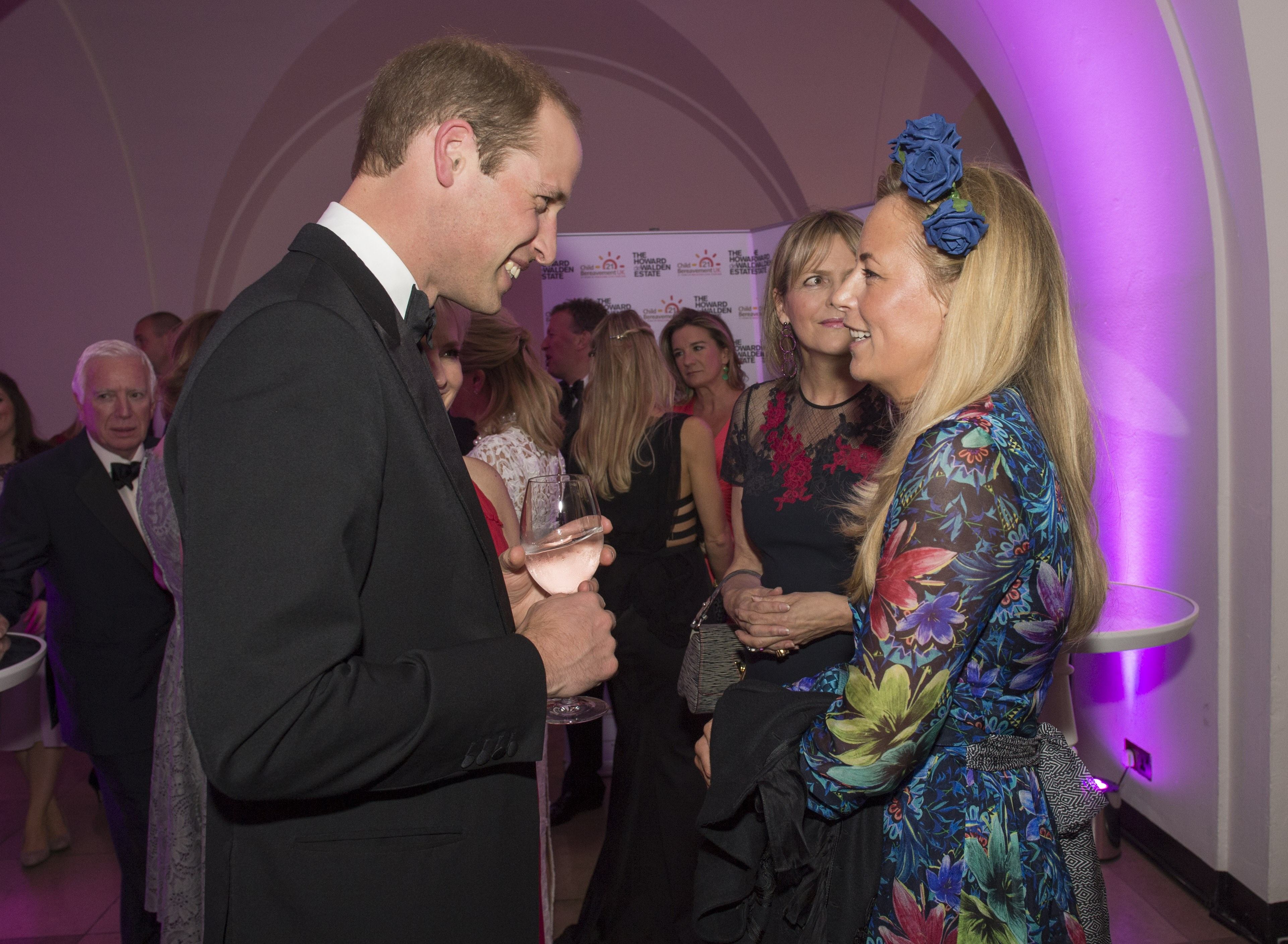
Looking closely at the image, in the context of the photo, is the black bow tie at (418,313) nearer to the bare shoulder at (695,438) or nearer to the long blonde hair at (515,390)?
Answer: the long blonde hair at (515,390)

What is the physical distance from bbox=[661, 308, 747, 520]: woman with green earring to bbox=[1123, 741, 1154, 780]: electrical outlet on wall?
7.05 ft

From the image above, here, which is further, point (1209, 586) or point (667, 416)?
point (667, 416)

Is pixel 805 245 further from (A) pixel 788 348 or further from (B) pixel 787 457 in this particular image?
(B) pixel 787 457

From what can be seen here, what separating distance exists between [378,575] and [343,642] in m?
0.13

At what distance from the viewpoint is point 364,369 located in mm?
907

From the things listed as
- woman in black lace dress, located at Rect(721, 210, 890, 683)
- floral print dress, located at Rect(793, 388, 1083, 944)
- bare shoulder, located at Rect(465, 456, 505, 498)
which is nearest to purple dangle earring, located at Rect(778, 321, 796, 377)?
woman in black lace dress, located at Rect(721, 210, 890, 683)

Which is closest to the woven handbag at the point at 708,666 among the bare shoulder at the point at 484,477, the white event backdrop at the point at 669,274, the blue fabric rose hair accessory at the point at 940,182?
the bare shoulder at the point at 484,477

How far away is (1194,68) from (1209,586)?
161cm

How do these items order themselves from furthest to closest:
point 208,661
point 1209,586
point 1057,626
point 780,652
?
point 1209,586 < point 780,652 < point 1057,626 < point 208,661

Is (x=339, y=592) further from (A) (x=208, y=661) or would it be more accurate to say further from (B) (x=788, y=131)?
(B) (x=788, y=131)

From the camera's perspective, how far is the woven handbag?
1619mm

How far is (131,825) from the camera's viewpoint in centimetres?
268

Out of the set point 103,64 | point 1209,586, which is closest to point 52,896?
point 1209,586

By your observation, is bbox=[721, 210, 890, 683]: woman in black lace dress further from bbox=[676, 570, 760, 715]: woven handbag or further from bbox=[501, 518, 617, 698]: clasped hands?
bbox=[501, 518, 617, 698]: clasped hands
